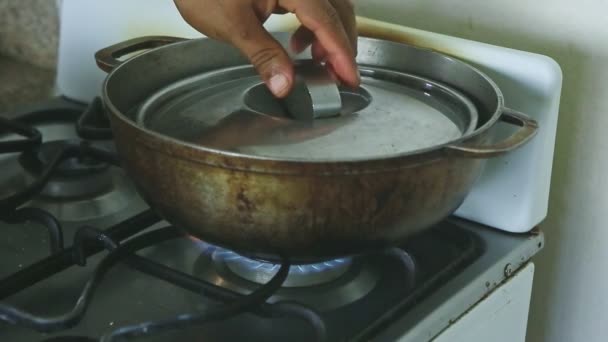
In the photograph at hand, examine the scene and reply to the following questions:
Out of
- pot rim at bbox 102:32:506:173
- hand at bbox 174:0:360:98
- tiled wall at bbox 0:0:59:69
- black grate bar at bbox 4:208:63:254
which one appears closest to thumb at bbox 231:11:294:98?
hand at bbox 174:0:360:98

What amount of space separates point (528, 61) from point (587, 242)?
0.21 metres

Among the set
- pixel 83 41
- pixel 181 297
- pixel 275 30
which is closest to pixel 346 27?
pixel 275 30

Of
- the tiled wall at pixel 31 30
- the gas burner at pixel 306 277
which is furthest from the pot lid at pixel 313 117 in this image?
the tiled wall at pixel 31 30

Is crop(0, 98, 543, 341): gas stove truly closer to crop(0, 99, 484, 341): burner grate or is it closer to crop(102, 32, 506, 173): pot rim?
crop(0, 99, 484, 341): burner grate

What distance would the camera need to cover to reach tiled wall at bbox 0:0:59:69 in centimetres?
112

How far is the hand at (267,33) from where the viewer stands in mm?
551

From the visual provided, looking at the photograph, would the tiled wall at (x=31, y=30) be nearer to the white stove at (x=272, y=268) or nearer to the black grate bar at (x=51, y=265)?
the white stove at (x=272, y=268)

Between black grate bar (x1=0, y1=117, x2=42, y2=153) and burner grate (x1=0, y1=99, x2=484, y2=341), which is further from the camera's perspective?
black grate bar (x1=0, y1=117, x2=42, y2=153)

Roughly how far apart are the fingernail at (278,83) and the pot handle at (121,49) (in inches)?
6.1

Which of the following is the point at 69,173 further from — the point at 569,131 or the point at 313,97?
the point at 569,131

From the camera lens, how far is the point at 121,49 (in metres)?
0.72

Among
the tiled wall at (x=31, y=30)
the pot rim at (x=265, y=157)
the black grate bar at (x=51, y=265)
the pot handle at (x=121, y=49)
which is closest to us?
the pot rim at (x=265, y=157)

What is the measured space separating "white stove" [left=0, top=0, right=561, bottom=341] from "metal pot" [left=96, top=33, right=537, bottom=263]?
0.05 metres

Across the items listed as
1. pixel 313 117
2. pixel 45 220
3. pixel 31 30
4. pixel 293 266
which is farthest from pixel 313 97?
pixel 31 30
